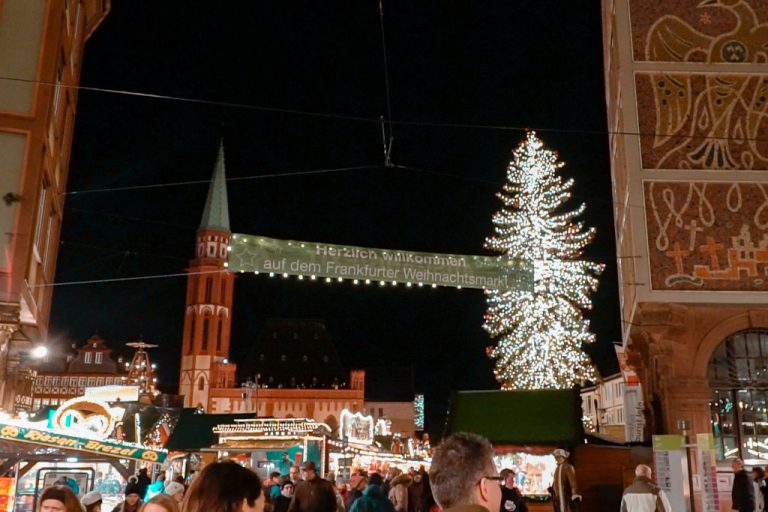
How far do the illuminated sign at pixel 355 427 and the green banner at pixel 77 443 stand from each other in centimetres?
2710

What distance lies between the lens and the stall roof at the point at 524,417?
61.7ft

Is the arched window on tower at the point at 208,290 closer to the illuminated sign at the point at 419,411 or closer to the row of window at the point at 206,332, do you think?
the row of window at the point at 206,332

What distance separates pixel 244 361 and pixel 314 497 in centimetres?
9506

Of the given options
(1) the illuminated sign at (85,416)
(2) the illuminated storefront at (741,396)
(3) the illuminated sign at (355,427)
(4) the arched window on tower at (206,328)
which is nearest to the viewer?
(1) the illuminated sign at (85,416)

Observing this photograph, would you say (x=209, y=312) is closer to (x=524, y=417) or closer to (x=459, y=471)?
(x=524, y=417)

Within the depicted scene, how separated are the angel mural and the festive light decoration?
1338cm

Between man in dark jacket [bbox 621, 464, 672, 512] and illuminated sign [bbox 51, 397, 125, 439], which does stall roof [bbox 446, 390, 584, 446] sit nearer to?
man in dark jacket [bbox 621, 464, 672, 512]

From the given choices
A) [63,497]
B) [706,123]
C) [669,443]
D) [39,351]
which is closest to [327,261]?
[669,443]

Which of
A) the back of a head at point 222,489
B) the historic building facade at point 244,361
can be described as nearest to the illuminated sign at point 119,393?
the back of a head at point 222,489

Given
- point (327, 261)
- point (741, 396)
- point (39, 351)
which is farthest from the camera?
point (39, 351)

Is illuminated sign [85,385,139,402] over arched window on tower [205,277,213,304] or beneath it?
beneath

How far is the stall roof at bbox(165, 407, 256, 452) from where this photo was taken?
2920 cm

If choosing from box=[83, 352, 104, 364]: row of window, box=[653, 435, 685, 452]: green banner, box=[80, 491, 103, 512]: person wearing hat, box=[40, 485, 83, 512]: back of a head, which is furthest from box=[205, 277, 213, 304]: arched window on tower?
box=[40, 485, 83, 512]: back of a head

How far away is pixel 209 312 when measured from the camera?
103375 millimetres
